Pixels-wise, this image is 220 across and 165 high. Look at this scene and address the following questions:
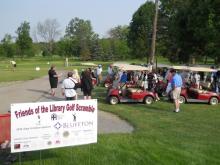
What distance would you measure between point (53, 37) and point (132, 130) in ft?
444

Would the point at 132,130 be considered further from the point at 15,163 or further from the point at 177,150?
the point at 15,163

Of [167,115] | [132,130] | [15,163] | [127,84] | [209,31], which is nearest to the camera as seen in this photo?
[15,163]

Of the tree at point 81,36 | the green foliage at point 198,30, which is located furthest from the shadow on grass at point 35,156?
the tree at point 81,36

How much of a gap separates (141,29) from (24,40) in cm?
3782

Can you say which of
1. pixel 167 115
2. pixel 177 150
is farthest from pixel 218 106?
pixel 177 150

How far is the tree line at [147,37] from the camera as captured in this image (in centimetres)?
3594

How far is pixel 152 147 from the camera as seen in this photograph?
35.7 feet

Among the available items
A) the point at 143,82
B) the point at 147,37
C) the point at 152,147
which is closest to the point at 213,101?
the point at 143,82

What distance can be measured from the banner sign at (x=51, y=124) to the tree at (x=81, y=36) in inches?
4019

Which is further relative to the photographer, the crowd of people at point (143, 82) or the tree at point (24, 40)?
the tree at point (24, 40)

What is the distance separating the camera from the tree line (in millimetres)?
35938

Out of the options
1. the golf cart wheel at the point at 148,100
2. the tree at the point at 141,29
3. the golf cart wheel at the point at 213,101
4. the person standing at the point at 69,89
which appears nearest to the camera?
the person standing at the point at 69,89

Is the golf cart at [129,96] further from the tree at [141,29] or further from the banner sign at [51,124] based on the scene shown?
the tree at [141,29]

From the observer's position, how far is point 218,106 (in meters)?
21.3
